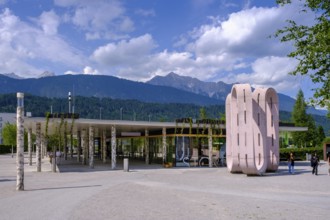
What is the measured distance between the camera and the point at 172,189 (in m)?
18.2

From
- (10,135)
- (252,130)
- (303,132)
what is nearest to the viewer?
(252,130)

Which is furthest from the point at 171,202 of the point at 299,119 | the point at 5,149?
the point at 5,149

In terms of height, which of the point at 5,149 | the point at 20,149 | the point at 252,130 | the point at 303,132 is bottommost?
the point at 5,149

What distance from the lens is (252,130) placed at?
26.3 meters

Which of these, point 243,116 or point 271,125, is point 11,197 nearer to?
point 243,116

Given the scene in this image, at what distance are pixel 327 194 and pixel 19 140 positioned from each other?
13.7m

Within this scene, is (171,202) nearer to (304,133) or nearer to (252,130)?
(252,130)

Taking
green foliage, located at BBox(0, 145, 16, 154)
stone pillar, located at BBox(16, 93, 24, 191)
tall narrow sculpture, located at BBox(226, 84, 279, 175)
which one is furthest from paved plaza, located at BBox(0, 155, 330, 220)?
green foliage, located at BBox(0, 145, 16, 154)

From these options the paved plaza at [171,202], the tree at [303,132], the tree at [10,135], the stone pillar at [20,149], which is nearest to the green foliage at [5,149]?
the tree at [10,135]

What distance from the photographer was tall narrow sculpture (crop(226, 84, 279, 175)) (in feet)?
85.5

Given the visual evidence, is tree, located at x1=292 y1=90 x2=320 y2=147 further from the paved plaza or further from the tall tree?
the paved plaza

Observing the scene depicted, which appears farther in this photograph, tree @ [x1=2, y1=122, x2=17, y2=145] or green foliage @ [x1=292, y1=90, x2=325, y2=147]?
tree @ [x1=2, y1=122, x2=17, y2=145]

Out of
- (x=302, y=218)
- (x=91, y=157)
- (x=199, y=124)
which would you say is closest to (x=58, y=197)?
(x=302, y=218)

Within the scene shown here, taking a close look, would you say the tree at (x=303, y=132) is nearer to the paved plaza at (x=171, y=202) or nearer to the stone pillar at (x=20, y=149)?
the paved plaza at (x=171, y=202)
